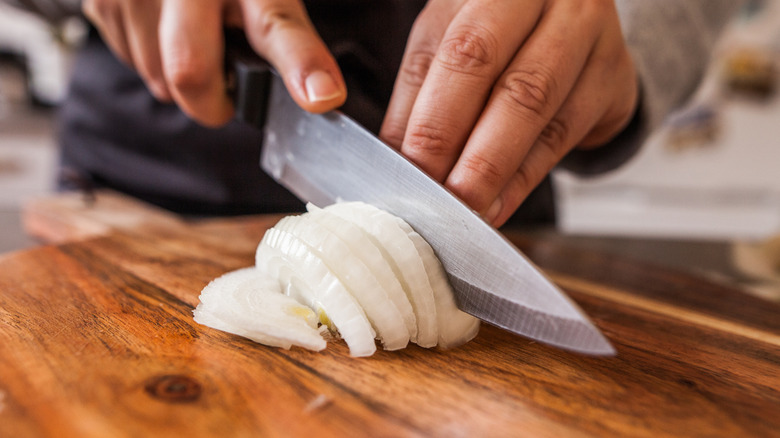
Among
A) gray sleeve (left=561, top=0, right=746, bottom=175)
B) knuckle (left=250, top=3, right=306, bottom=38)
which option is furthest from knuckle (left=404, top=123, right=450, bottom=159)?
gray sleeve (left=561, top=0, right=746, bottom=175)

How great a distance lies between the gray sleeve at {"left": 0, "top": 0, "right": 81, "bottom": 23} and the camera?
1.59 meters

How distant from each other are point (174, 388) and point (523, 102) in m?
0.51

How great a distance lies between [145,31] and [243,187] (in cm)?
45

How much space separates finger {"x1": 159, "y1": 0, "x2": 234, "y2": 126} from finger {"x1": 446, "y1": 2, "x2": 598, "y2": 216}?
0.54m

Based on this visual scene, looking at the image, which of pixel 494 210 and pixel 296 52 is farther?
pixel 296 52

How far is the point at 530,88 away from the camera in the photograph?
2.30 feet

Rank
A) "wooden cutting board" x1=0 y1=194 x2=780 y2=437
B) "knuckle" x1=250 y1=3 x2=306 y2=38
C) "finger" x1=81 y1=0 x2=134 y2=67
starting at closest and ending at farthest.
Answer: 1. "wooden cutting board" x1=0 y1=194 x2=780 y2=437
2. "knuckle" x1=250 y1=3 x2=306 y2=38
3. "finger" x1=81 y1=0 x2=134 y2=67

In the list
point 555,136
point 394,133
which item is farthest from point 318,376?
point 555,136

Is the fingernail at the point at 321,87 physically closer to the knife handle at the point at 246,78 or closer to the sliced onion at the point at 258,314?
the knife handle at the point at 246,78

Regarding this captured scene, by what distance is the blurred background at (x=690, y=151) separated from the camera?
3.19 m

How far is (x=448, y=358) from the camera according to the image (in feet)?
1.99

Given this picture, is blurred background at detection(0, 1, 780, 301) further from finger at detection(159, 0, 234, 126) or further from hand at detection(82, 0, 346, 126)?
finger at detection(159, 0, 234, 126)

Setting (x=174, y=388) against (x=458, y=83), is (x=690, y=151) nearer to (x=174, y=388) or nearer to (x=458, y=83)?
(x=458, y=83)

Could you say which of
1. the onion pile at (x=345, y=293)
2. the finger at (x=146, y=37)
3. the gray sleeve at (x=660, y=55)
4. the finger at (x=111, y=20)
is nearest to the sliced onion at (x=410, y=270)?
the onion pile at (x=345, y=293)
